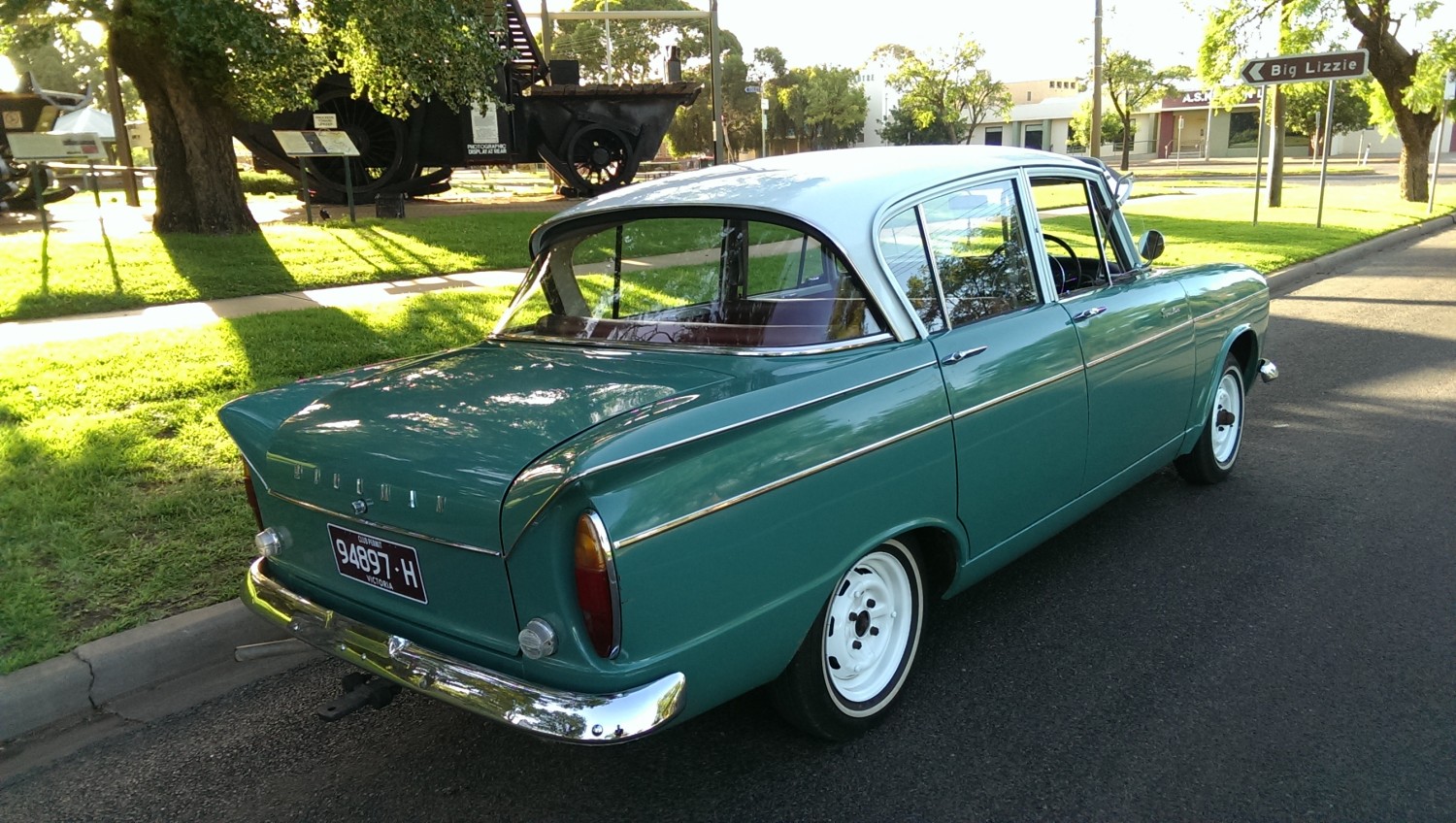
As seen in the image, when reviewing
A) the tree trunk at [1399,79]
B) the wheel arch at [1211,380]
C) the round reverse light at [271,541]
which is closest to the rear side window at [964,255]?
the wheel arch at [1211,380]

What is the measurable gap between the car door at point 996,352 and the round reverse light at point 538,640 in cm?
140

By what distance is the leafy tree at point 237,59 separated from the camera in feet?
31.6

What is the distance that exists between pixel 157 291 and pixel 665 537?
8.66 m

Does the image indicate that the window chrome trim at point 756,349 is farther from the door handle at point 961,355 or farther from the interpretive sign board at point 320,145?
the interpretive sign board at point 320,145

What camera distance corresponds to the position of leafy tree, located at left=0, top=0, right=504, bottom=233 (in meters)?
9.62

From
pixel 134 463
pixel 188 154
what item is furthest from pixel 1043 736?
pixel 188 154

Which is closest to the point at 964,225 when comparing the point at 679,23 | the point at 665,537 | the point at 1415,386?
the point at 665,537

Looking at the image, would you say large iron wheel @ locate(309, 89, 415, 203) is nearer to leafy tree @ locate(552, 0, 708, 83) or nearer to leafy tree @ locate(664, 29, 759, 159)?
leafy tree @ locate(552, 0, 708, 83)

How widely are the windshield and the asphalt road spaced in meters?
1.20

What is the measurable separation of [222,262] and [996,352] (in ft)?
31.7

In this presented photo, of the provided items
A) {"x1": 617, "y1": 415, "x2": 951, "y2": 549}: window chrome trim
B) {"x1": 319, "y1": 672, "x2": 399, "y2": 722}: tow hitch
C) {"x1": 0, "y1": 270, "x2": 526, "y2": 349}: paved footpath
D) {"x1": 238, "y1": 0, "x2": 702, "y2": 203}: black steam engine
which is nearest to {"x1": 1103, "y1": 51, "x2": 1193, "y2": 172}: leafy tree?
{"x1": 238, "y1": 0, "x2": 702, "y2": 203}: black steam engine

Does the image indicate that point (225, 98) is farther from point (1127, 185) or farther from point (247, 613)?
point (1127, 185)

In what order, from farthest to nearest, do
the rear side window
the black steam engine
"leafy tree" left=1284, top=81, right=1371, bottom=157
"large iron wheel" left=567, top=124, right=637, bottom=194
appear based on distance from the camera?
1. "leafy tree" left=1284, top=81, right=1371, bottom=157
2. "large iron wheel" left=567, top=124, right=637, bottom=194
3. the black steam engine
4. the rear side window

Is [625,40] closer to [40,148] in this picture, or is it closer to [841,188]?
[40,148]
